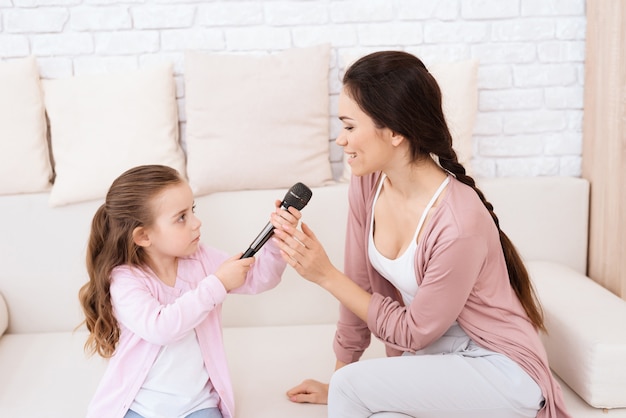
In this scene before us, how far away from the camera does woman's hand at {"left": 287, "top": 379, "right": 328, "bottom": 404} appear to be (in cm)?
174

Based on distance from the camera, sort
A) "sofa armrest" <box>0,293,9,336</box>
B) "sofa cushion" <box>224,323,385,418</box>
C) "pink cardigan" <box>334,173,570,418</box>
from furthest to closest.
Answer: "sofa armrest" <box>0,293,9,336</box> < "sofa cushion" <box>224,323,385,418</box> < "pink cardigan" <box>334,173,570,418</box>

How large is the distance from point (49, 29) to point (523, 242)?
165cm

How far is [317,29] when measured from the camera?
226 centimetres

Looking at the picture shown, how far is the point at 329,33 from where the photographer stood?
226 centimetres

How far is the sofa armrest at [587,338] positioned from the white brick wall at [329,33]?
0.68 meters

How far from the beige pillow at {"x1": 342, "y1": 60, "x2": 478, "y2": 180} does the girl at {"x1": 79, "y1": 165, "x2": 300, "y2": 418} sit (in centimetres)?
81

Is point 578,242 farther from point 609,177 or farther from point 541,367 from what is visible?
point 541,367

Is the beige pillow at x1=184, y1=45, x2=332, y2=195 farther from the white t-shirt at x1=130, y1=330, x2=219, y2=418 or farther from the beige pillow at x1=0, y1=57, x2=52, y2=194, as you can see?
the white t-shirt at x1=130, y1=330, x2=219, y2=418

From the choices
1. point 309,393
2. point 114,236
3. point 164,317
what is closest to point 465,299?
point 309,393

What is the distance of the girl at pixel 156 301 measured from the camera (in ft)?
5.20

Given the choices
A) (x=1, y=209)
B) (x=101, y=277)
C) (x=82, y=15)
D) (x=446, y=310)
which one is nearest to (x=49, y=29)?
(x=82, y=15)

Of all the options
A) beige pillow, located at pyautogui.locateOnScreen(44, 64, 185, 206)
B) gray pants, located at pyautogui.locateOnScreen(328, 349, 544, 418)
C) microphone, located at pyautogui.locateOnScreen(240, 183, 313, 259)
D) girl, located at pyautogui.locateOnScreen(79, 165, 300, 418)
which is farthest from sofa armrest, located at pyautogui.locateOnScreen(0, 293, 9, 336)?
gray pants, located at pyautogui.locateOnScreen(328, 349, 544, 418)

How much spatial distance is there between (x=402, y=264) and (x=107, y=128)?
42.0 inches

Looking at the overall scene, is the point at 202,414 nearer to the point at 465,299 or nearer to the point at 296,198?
the point at 296,198
